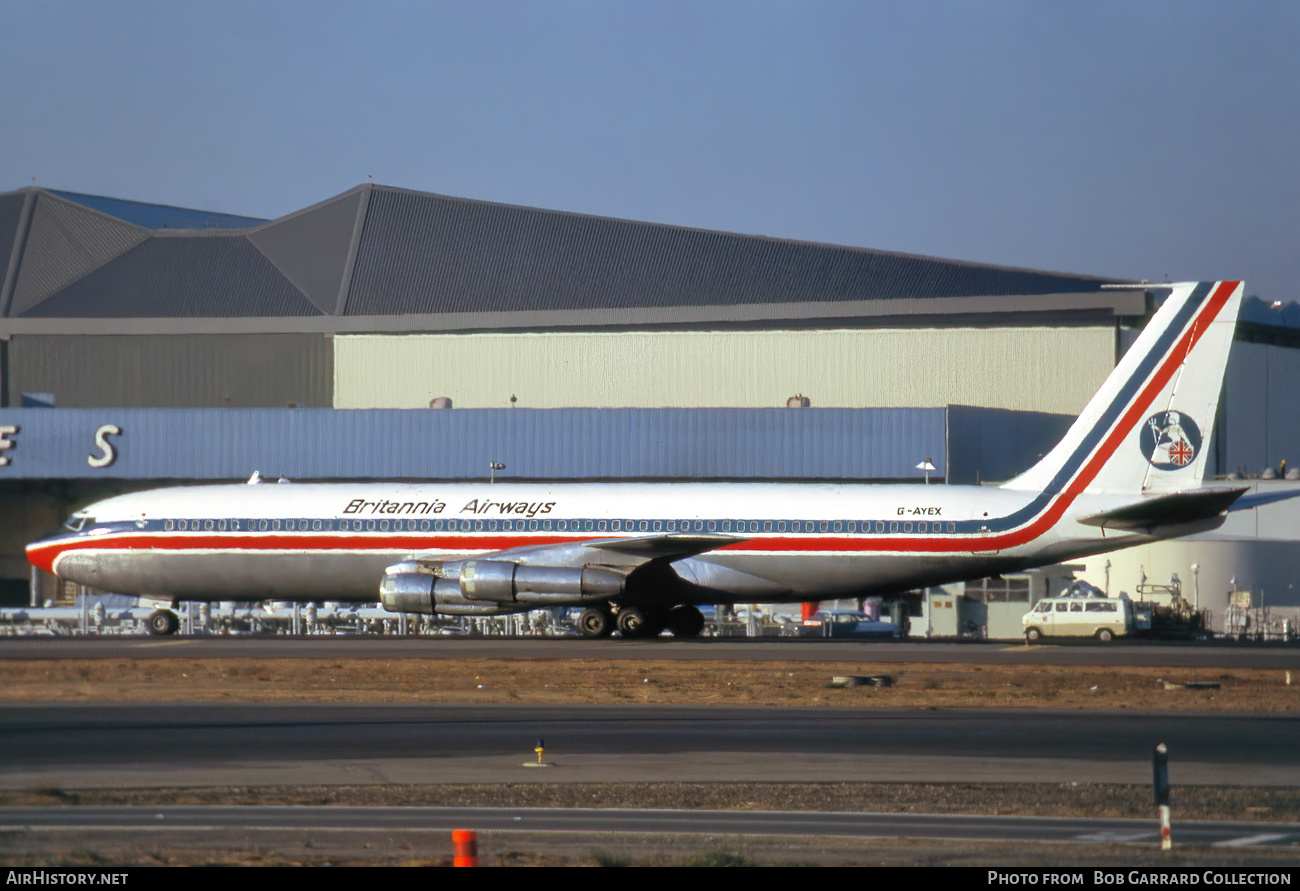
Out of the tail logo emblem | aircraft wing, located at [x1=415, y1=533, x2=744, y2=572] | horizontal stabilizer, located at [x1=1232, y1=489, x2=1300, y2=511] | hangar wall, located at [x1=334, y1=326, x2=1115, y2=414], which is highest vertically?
hangar wall, located at [x1=334, y1=326, x2=1115, y2=414]

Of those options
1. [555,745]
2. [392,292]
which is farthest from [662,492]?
[392,292]

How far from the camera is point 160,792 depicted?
17078mm

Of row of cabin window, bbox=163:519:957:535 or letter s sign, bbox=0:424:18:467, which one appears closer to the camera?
row of cabin window, bbox=163:519:957:535

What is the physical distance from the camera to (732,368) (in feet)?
208

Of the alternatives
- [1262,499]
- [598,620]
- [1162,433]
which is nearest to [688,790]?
[598,620]

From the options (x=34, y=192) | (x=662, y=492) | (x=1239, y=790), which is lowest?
(x=1239, y=790)

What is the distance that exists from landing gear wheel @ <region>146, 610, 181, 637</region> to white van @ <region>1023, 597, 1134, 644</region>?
1016 inches

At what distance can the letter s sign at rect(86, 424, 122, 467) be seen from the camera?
58.5 metres

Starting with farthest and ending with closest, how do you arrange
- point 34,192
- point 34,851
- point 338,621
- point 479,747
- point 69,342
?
point 34,192, point 69,342, point 338,621, point 479,747, point 34,851

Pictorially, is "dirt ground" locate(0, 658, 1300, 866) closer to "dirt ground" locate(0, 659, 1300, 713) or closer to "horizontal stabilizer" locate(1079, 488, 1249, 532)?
"dirt ground" locate(0, 659, 1300, 713)

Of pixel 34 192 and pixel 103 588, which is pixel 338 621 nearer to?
pixel 103 588

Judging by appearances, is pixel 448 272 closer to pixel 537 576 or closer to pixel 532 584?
pixel 537 576

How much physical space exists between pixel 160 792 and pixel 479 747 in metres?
5.16

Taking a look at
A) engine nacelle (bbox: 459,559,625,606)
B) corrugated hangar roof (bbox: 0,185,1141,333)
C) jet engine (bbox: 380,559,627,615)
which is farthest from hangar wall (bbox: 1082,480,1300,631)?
engine nacelle (bbox: 459,559,625,606)
